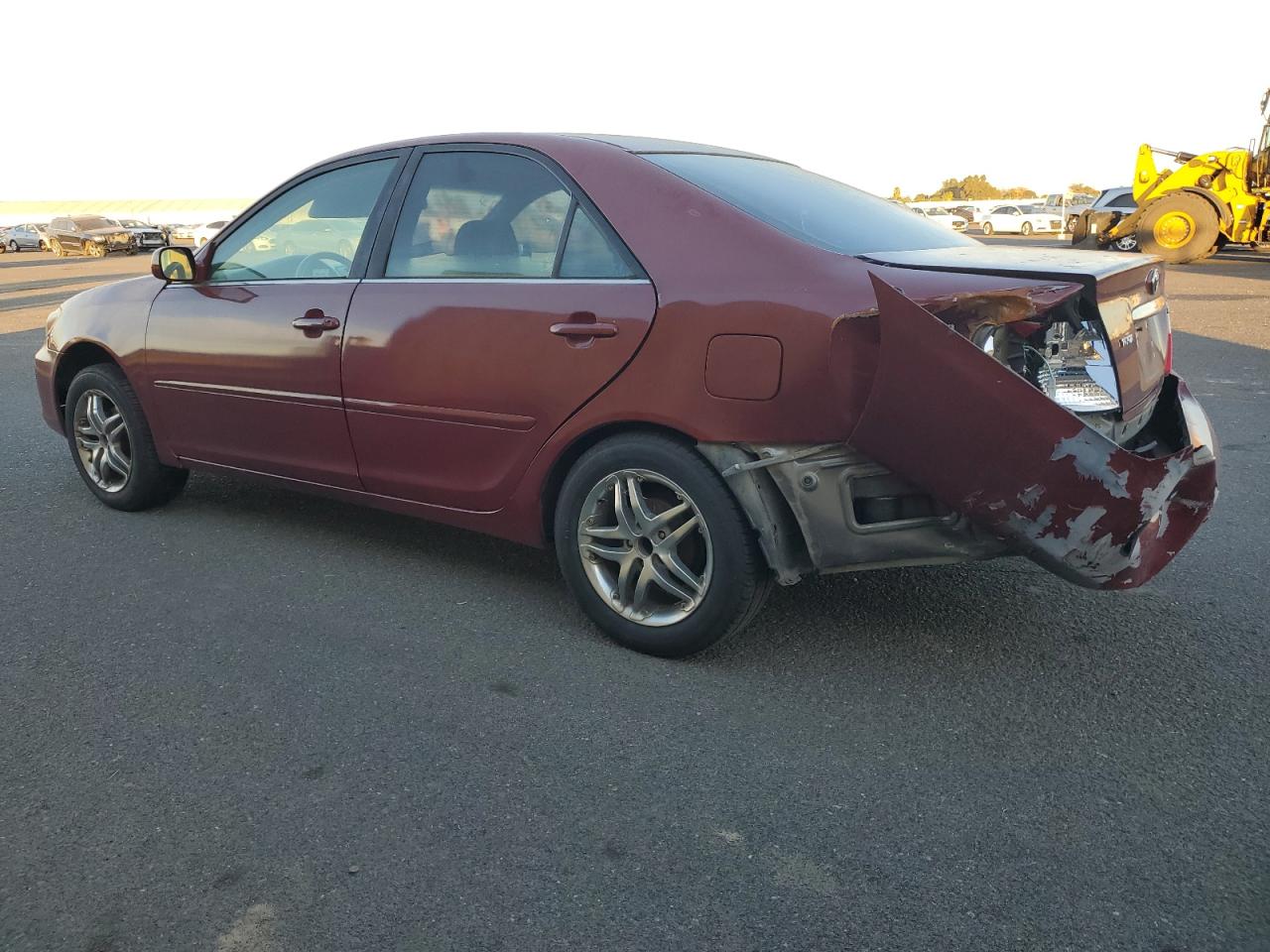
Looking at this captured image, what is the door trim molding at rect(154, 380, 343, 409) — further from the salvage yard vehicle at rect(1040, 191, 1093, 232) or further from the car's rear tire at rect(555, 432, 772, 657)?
the salvage yard vehicle at rect(1040, 191, 1093, 232)

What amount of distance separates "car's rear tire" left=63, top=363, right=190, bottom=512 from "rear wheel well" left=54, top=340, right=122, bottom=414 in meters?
0.06

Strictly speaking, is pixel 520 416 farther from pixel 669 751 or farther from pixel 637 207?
pixel 669 751

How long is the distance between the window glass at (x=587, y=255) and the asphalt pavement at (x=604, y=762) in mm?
1167

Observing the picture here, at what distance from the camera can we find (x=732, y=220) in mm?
3236

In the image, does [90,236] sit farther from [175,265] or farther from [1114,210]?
[175,265]

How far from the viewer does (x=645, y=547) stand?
11.0ft

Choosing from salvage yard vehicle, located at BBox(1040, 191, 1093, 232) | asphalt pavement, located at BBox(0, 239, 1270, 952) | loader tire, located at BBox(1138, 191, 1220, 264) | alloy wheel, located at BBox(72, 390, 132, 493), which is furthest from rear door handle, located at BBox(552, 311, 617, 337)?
salvage yard vehicle, located at BBox(1040, 191, 1093, 232)

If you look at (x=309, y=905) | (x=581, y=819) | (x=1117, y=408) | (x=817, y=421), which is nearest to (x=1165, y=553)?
(x=1117, y=408)

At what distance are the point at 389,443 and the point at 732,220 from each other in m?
1.48

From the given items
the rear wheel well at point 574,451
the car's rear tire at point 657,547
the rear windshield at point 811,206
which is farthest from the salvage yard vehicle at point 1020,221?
the car's rear tire at point 657,547

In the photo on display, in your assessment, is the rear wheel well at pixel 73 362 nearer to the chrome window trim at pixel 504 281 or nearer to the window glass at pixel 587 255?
the chrome window trim at pixel 504 281

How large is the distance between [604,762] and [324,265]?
2319 mm

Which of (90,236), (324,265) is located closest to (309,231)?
(324,265)

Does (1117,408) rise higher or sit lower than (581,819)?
higher
